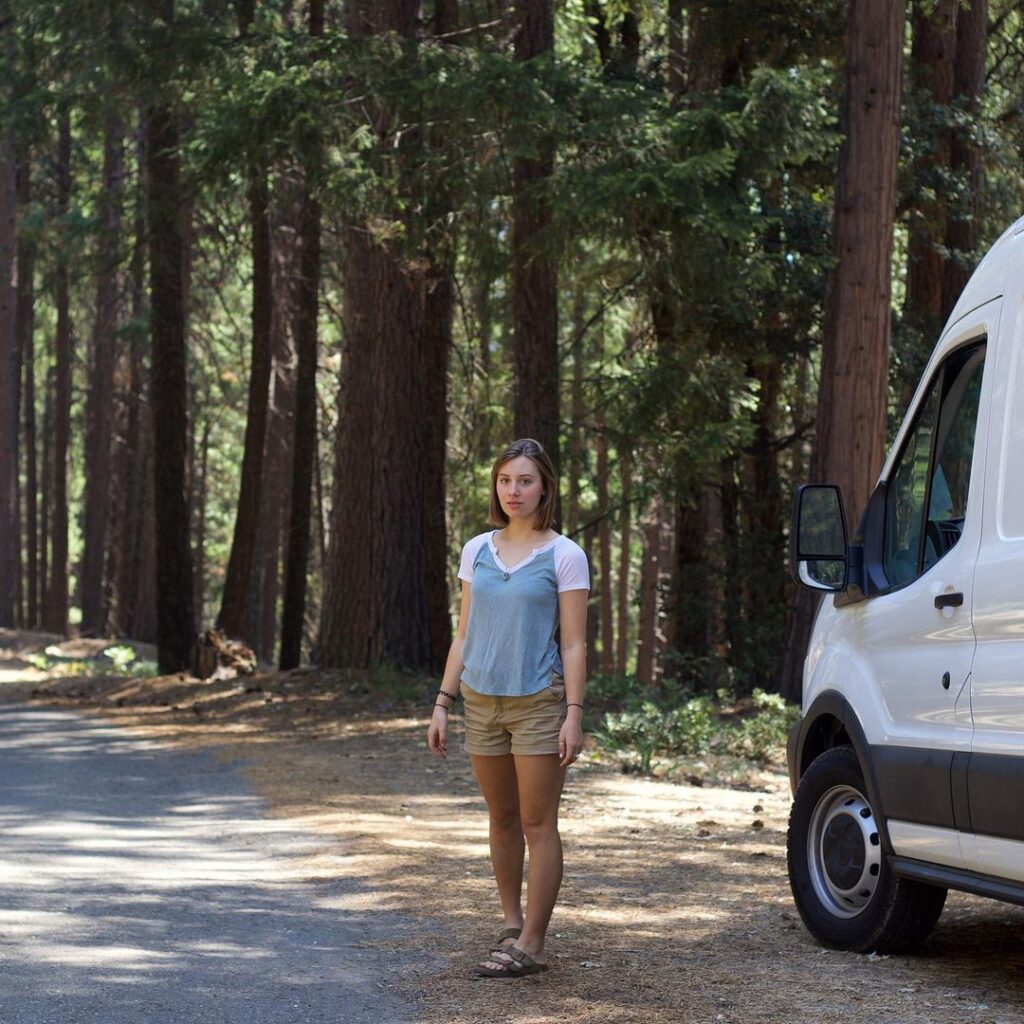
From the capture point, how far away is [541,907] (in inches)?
235

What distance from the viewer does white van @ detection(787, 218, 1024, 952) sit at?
17.4 ft

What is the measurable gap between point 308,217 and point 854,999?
1830 centimetres

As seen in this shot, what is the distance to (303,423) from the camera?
24594 mm

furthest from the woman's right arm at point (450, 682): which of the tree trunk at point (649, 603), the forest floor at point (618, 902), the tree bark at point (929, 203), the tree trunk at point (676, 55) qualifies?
the tree trunk at point (649, 603)

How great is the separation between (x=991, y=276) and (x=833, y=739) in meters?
2.20

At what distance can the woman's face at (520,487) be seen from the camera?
19.6ft

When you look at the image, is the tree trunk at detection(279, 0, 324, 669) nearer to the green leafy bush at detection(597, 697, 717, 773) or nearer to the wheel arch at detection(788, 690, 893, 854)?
the green leafy bush at detection(597, 697, 717, 773)

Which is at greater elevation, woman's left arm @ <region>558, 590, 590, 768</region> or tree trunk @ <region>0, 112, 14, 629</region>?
tree trunk @ <region>0, 112, 14, 629</region>

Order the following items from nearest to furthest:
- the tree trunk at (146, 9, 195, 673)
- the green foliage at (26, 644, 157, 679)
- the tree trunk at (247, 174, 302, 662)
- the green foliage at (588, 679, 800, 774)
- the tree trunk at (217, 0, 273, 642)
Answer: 1. the green foliage at (588, 679, 800, 774)
2. the tree trunk at (146, 9, 195, 673)
3. the green foliage at (26, 644, 157, 679)
4. the tree trunk at (217, 0, 273, 642)
5. the tree trunk at (247, 174, 302, 662)

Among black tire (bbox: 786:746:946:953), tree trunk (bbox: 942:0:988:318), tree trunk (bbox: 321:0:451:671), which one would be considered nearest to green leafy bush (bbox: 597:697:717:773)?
tree trunk (bbox: 321:0:451:671)

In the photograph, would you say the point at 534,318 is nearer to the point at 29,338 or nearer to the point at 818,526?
the point at 818,526

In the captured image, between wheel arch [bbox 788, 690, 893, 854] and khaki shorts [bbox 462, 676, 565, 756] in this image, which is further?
wheel arch [bbox 788, 690, 893, 854]

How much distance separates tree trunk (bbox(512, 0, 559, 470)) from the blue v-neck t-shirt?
1103 centimetres

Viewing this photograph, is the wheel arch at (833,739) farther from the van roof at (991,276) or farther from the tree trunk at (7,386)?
the tree trunk at (7,386)
